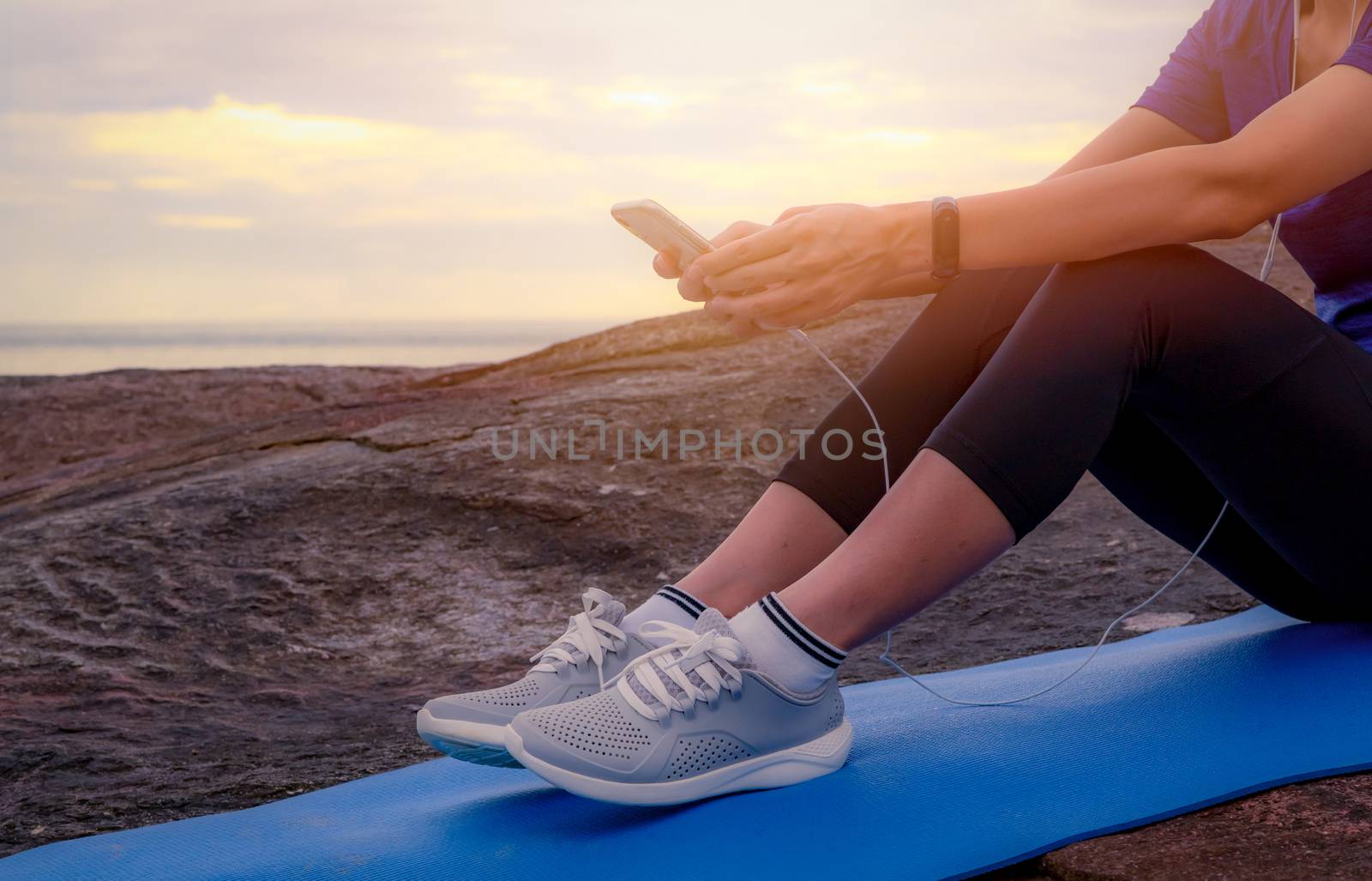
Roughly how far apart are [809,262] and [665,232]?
0.18 meters

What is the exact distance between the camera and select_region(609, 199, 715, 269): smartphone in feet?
3.95

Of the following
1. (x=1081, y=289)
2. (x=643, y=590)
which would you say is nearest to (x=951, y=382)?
(x=1081, y=289)

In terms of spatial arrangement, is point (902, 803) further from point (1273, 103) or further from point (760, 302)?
point (1273, 103)

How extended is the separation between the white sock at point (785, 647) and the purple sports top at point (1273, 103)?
2.29 feet

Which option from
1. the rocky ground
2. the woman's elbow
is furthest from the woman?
the rocky ground

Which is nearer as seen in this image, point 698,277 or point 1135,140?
point 698,277

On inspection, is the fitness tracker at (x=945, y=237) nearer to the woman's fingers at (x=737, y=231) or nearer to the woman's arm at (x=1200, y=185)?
the woman's arm at (x=1200, y=185)

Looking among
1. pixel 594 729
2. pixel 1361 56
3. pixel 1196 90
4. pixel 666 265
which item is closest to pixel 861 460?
pixel 666 265

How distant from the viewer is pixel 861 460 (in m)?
1.25

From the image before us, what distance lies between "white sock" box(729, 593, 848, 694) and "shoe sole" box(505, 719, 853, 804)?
2.6 inches

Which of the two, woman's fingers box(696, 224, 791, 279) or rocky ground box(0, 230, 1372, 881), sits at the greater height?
woman's fingers box(696, 224, 791, 279)

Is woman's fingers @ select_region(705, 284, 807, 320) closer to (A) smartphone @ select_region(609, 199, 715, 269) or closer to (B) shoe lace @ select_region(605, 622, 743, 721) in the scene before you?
(A) smartphone @ select_region(609, 199, 715, 269)

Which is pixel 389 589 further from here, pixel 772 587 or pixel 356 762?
pixel 772 587

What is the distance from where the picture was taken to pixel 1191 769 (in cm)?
106
